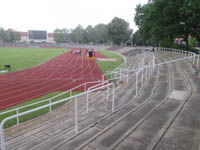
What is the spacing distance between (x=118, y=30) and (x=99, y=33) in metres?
25.4

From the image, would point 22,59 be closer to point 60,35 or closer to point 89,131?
point 89,131

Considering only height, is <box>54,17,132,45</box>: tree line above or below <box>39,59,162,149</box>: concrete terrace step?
above

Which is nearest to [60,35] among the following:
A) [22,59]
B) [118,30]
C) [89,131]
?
[118,30]

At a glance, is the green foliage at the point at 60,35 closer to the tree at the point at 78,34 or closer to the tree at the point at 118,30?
the tree at the point at 78,34

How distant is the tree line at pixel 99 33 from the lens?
75500mm

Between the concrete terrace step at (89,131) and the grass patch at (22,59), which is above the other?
the grass patch at (22,59)

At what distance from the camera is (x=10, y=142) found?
532 cm

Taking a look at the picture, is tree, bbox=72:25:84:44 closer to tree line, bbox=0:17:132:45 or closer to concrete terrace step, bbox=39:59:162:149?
tree line, bbox=0:17:132:45

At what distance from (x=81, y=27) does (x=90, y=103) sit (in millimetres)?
104405

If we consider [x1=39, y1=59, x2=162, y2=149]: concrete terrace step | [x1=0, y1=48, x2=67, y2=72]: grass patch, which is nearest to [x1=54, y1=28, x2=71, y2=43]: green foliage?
[x1=0, y1=48, x2=67, y2=72]: grass patch

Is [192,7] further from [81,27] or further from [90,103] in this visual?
[81,27]

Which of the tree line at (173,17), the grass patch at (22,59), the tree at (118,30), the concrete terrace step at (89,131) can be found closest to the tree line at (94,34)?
the tree at (118,30)

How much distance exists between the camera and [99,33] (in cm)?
9831

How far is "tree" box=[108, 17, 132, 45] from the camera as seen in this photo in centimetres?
7475
